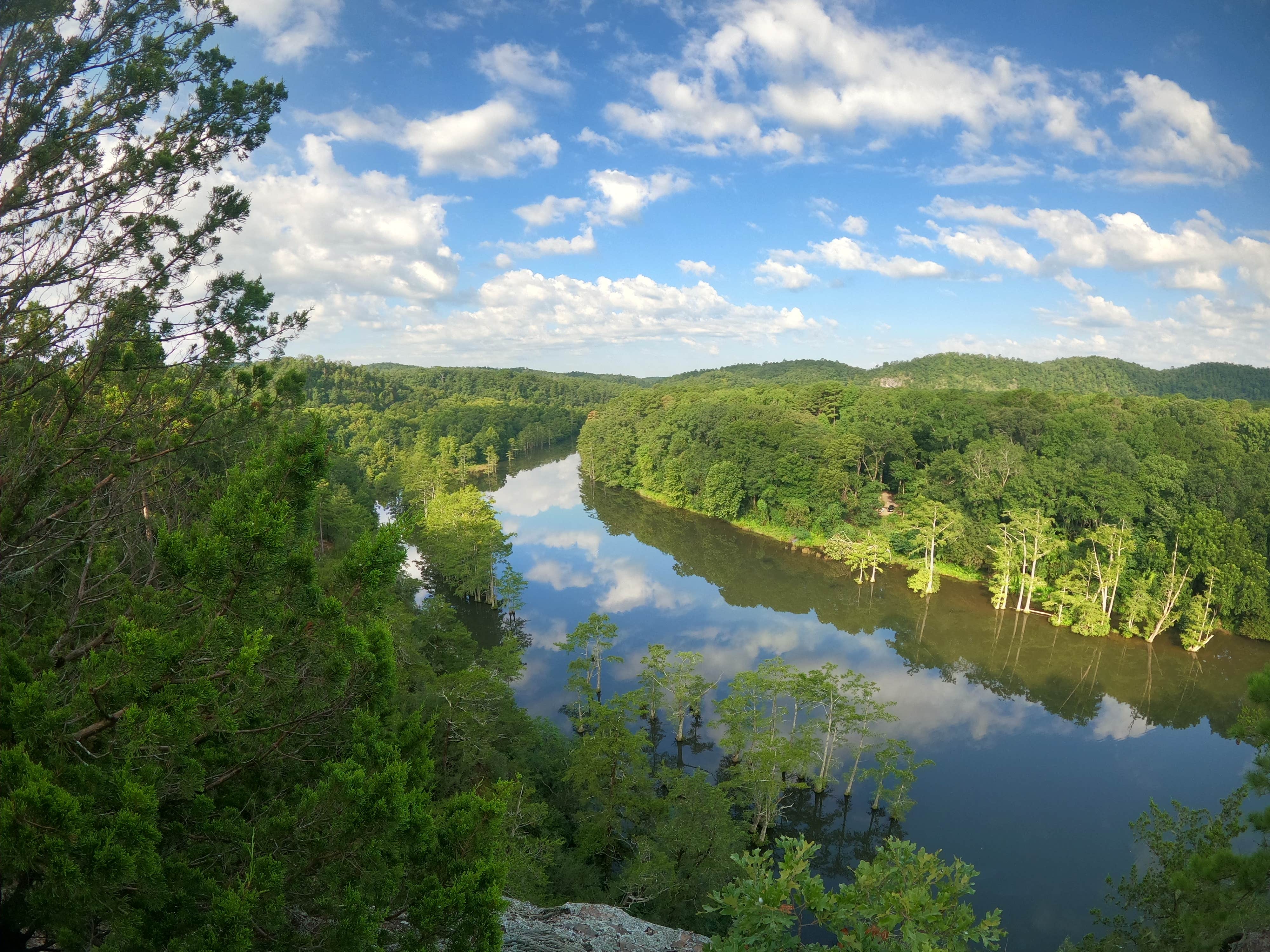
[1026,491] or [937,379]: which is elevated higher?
[937,379]

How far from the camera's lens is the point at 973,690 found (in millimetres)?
23125

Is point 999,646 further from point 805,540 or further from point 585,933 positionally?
point 585,933

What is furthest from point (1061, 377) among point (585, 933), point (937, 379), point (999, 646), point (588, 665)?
point (585, 933)

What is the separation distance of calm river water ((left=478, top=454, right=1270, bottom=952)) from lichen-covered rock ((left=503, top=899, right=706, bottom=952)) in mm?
9643

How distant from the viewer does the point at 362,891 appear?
416 centimetres

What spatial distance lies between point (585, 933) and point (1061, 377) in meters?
111

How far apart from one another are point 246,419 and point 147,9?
393 centimetres

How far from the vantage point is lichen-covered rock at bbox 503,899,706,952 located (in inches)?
235

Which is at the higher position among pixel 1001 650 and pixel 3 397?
pixel 3 397

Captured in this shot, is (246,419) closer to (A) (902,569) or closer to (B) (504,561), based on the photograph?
(B) (504,561)

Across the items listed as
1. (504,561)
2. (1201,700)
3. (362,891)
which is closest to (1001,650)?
(1201,700)

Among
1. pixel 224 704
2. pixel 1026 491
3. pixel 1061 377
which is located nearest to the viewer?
pixel 224 704

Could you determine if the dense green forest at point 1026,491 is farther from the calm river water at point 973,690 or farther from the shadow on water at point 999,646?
the calm river water at point 973,690

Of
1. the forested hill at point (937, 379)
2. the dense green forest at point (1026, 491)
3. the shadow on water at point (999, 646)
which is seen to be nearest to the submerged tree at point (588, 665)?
the shadow on water at point (999, 646)
